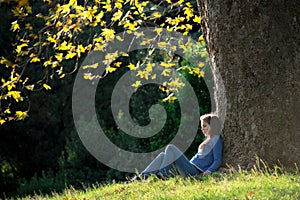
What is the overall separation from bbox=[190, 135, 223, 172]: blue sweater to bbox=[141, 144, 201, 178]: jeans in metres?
0.20

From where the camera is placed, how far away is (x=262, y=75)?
292 inches

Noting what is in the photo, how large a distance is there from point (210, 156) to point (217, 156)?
34 cm

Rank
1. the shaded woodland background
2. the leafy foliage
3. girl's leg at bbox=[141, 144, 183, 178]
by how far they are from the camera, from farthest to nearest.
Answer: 1. the shaded woodland background
2. the leafy foliage
3. girl's leg at bbox=[141, 144, 183, 178]

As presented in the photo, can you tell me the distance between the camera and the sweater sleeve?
7961 millimetres

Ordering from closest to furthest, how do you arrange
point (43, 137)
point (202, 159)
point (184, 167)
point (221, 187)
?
point (221, 187) < point (184, 167) < point (202, 159) < point (43, 137)

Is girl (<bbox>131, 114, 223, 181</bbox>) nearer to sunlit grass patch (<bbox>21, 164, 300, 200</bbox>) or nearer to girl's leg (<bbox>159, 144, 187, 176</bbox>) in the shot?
girl's leg (<bbox>159, 144, 187, 176</bbox>)

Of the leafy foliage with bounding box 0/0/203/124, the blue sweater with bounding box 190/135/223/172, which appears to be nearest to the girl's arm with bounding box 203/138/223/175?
the blue sweater with bounding box 190/135/223/172

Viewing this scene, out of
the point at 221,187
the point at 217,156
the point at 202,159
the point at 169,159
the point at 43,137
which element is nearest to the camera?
the point at 221,187

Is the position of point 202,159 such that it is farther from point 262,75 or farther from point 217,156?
point 262,75

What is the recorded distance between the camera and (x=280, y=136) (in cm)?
734

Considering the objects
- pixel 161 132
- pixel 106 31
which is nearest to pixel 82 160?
pixel 161 132

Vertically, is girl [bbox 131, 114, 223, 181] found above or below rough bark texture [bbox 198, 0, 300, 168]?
below

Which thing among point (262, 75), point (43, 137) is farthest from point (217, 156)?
point (43, 137)

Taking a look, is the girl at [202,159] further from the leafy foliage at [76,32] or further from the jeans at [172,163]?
the leafy foliage at [76,32]
